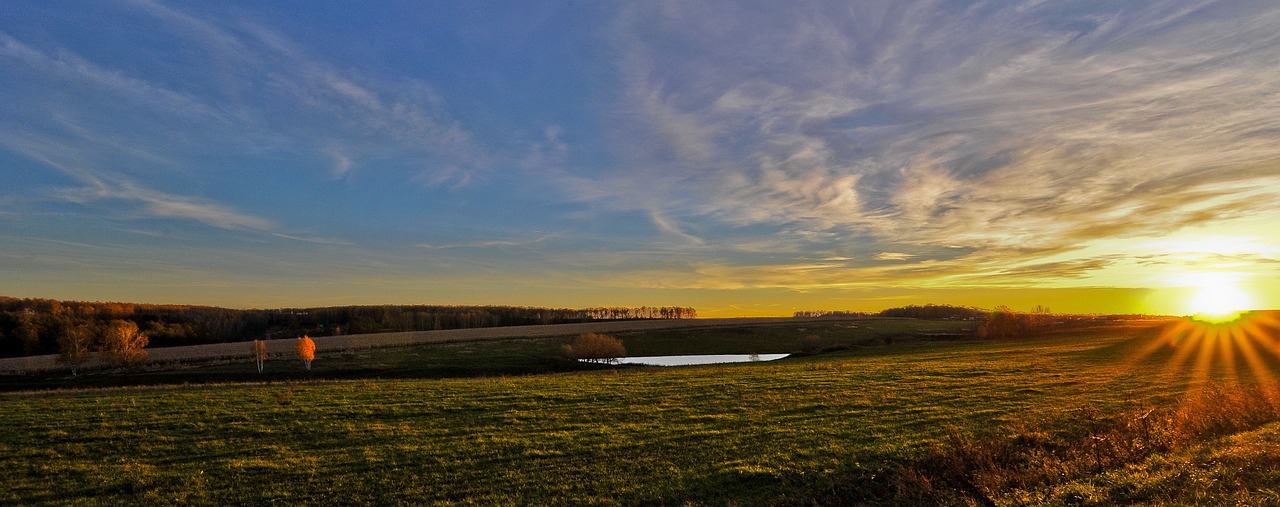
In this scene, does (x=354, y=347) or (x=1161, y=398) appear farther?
(x=354, y=347)

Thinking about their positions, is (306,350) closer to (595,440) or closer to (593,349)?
(593,349)

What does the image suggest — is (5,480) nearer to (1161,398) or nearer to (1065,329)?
(1161,398)

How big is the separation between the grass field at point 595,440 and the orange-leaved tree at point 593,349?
2201 inches

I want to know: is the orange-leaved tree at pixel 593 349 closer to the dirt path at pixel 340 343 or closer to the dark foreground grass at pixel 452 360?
the dark foreground grass at pixel 452 360

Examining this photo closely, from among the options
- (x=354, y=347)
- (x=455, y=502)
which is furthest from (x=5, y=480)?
(x=354, y=347)

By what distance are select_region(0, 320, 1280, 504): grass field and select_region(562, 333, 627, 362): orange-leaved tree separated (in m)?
55.9

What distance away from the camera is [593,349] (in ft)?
323

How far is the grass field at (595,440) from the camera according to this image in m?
16.4

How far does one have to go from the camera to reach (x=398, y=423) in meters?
27.2

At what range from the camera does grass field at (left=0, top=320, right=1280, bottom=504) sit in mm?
16391

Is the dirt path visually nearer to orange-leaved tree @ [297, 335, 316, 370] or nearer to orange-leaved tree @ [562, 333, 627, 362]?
orange-leaved tree @ [297, 335, 316, 370]

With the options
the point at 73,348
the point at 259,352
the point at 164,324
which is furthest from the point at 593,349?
the point at 164,324

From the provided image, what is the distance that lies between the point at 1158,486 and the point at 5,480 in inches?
1359

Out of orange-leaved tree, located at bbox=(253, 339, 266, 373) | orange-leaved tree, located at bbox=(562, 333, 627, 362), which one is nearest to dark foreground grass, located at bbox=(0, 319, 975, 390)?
orange-leaved tree, located at bbox=(253, 339, 266, 373)
